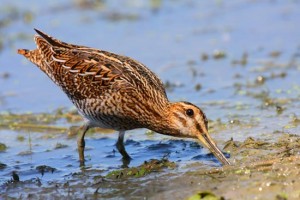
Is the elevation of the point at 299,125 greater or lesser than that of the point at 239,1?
lesser

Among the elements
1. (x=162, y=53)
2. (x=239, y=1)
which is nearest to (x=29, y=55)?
(x=162, y=53)

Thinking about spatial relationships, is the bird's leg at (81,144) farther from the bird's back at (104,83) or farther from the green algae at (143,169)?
the green algae at (143,169)

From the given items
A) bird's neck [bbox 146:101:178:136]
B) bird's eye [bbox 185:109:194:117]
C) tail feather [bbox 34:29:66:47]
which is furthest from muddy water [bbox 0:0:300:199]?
tail feather [bbox 34:29:66:47]

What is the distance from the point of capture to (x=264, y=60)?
12.2 metres

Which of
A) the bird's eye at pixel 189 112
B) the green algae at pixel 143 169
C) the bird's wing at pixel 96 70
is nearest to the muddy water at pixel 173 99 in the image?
the green algae at pixel 143 169

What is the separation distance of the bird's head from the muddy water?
187mm

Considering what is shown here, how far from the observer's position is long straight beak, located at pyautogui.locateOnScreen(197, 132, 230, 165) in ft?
25.5

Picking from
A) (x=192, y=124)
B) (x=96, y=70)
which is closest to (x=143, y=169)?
(x=192, y=124)

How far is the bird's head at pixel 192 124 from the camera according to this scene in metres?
7.89

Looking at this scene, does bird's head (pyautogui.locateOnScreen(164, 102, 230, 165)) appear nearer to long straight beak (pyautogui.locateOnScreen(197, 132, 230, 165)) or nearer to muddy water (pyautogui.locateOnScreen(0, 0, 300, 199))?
long straight beak (pyautogui.locateOnScreen(197, 132, 230, 165))

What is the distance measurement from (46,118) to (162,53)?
315 cm

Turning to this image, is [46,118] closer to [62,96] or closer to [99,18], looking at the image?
[62,96]

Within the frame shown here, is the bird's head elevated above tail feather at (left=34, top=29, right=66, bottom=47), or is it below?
below

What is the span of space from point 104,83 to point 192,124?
1204 millimetres
